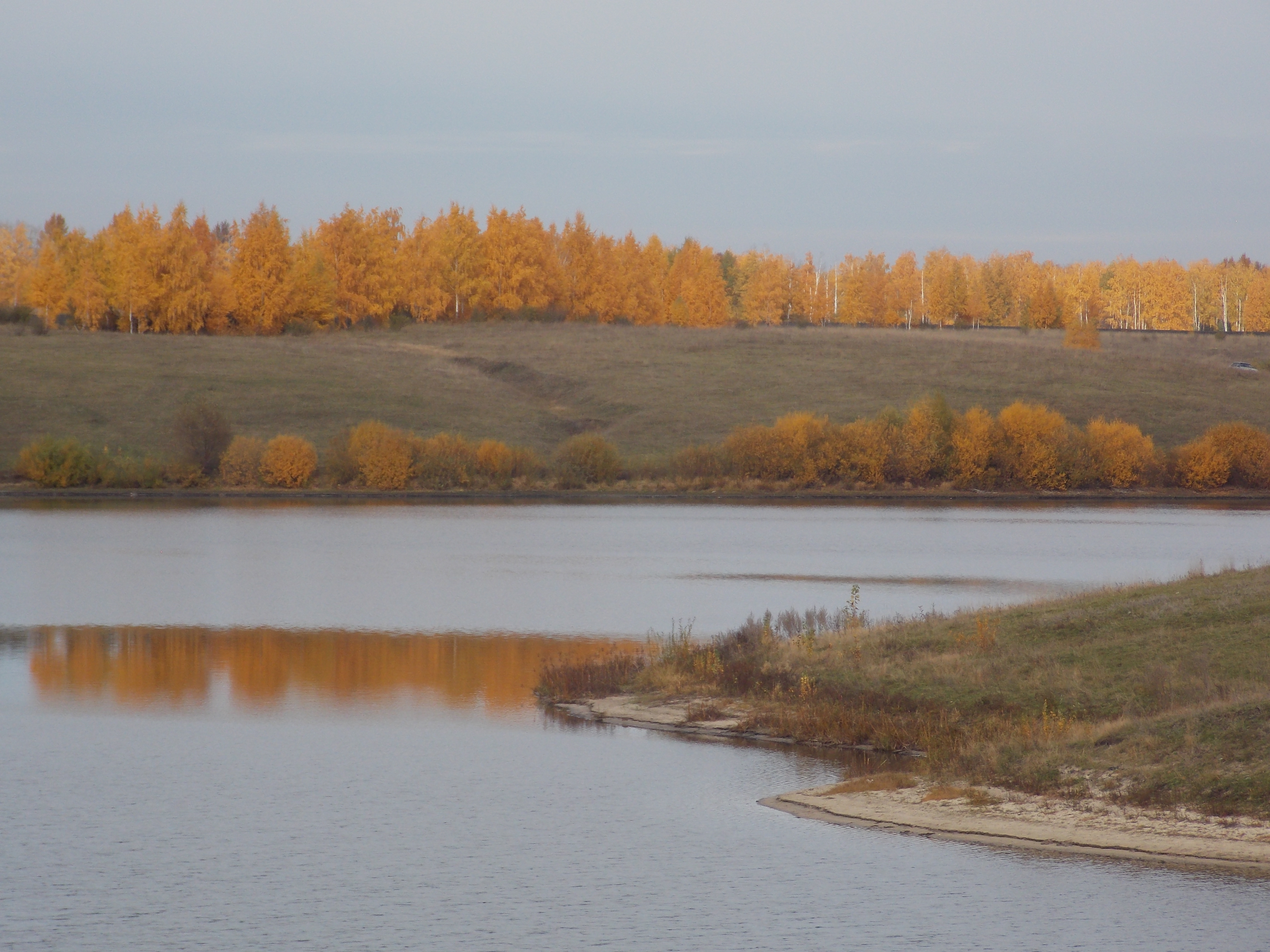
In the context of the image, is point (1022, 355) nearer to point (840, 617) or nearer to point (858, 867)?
point (840, 617)

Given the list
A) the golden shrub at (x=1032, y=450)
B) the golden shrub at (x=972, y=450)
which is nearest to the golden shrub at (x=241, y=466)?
the golden shrub at (x=972, y=450)

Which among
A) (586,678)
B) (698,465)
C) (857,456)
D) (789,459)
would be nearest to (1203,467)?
(857,456)

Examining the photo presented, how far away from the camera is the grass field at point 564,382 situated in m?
73.7

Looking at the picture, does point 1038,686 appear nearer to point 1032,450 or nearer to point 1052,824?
point 1052,824

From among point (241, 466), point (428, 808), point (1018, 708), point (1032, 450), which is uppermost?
point (1032, 450)

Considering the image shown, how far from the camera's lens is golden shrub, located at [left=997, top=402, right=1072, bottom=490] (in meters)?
71.1

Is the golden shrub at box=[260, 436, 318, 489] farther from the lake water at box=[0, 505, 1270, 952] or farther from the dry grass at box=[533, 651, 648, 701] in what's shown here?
the dry grass at box=[533, 651, 648, 701]

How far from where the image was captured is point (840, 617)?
2545 cm

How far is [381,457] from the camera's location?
65.9 metres

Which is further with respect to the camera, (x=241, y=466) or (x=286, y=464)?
(x=286, y=464)

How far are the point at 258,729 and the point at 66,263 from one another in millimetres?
96948

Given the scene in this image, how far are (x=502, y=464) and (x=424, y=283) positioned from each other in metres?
45.8

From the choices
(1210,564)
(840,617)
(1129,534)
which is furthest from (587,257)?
(840,617)

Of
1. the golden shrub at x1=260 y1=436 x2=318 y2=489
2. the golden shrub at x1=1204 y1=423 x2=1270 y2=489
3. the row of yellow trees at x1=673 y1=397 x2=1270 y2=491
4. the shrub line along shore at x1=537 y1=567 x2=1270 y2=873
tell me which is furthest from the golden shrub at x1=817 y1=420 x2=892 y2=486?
the shrub line along shore at x1=537 y1=567 x2=1270 y2=873
